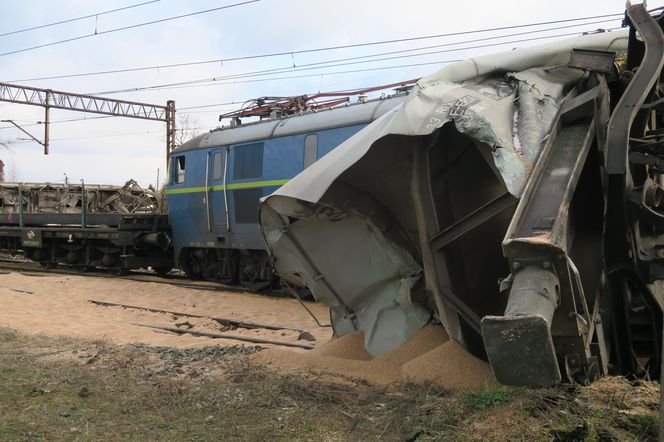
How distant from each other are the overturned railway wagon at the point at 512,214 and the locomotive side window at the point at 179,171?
425 inches

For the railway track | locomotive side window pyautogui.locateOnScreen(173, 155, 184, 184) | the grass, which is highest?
locomotive side window pyautogui.locateOnScreen(173, 155, 184, 184)

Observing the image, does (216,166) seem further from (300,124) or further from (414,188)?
(414,188)

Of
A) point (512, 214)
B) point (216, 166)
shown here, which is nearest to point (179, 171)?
point (216, 166)

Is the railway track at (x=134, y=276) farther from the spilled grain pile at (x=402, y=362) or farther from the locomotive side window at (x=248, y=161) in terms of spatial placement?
the spilled grain pile at (x=402, y=362)

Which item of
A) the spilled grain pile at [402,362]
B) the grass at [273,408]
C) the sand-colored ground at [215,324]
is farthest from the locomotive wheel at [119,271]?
the spilled grain pile at [402,362]

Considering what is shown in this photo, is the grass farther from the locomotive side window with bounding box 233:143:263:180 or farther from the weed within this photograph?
the locomotive side window with bounding box 233:143:263:180

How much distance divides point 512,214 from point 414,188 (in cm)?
76

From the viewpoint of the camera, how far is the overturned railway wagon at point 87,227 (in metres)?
17.5

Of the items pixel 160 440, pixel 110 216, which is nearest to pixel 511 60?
pixel 160 440

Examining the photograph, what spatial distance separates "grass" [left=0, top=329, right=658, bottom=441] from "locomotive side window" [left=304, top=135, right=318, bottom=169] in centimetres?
636

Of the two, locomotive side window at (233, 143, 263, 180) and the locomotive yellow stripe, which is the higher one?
locomotive side window at (233, 143, 263, 180)

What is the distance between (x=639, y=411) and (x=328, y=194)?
8.90ft

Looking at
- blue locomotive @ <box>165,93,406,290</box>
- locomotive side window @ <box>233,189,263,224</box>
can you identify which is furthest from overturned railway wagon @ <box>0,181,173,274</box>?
locomotive side window @ <box>233,189,263,224</box>

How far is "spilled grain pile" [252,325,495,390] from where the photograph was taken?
477 centimetres
